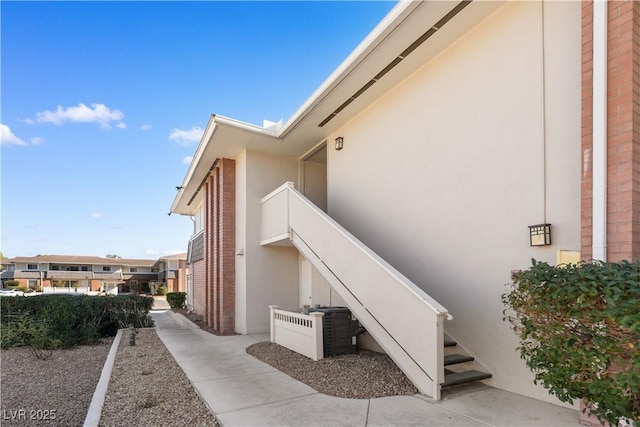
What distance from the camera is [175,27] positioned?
29.7 feet

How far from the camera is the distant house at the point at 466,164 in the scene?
12.0ft

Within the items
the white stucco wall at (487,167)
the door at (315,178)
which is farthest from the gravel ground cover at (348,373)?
the door at (315,178)

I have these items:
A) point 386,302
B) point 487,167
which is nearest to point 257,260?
point 386,302

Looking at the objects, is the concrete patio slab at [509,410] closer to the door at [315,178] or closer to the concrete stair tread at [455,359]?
the concrete stair tread at [455,359]

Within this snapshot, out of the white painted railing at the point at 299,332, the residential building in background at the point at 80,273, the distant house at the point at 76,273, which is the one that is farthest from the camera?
the distant house at the point at 76,273

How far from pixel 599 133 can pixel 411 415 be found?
3554mm

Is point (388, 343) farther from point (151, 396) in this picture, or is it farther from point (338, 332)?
point (151, 396)

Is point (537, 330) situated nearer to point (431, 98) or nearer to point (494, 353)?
point (494, 353)

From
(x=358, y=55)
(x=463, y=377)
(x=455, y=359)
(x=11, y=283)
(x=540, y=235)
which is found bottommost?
(x=11, y=283)

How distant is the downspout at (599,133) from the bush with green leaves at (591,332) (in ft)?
3.11

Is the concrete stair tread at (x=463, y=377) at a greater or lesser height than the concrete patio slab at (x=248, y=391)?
greater

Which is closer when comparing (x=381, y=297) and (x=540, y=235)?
(x=540, y=235)

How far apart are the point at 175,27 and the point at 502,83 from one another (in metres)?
7.83

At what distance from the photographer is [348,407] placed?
4.32m
